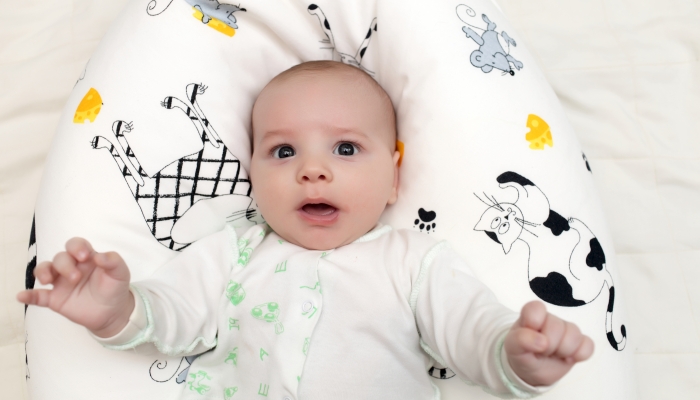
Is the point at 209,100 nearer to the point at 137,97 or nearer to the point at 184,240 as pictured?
the point at 137,97

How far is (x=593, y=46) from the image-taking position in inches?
71.1

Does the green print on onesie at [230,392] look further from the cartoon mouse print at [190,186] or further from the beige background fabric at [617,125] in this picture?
the beige background fabric at [617,125]

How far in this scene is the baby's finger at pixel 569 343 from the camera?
77cm

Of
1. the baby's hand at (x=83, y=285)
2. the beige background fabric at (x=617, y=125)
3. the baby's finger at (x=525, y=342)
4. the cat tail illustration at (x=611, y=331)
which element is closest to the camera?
the baby's finger at (x=525, y=342)

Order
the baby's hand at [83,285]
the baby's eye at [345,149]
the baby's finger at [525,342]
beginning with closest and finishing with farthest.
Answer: the baby's finger at [525,342], the baby's hand at [83,285], the baby's eye at [345,149]

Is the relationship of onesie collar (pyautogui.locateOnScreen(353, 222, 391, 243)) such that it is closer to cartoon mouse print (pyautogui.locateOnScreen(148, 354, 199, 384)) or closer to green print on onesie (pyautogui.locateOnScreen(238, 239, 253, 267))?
green print on onesie (pyautogui.locateOnScreen(238, 239, 253, 267))

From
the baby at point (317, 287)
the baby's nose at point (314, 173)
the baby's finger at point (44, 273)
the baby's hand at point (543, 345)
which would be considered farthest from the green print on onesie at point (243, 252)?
the baby's hand at point (543, 345)

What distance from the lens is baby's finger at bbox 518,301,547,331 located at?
79 centimetres

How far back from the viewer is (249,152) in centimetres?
144

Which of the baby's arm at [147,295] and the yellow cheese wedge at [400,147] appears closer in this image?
the baby's arm at [147,295]

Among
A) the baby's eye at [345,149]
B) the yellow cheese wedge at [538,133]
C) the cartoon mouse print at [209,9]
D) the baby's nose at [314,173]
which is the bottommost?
the baby's nose at [314,173]

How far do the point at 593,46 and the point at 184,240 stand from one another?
4.50 ft

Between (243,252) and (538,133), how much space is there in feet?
2.33

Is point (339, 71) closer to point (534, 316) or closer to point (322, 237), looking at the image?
point (322, 237)
